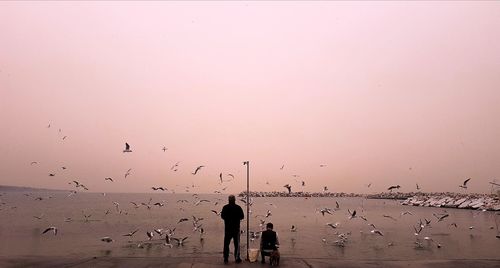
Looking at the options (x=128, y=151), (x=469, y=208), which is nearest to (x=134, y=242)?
(x=128, y=151)

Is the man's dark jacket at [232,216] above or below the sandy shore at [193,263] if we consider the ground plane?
above

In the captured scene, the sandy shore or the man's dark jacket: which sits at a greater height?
the man's dark jacket

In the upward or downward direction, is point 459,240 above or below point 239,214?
below

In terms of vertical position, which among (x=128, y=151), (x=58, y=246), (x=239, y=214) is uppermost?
(x=128, y=151)

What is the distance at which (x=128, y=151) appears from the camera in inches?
933

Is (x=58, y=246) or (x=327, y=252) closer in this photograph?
(x=327, y=252)

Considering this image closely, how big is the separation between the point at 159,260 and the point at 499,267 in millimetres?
Answer: 11457

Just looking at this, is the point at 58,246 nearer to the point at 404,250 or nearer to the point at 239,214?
the point at 239,214

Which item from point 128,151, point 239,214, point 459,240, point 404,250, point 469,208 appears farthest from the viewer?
point 469,208

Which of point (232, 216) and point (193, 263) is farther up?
point (232, 216)

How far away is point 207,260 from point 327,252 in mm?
12927

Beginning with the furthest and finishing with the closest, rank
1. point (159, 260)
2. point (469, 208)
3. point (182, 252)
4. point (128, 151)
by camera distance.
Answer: point (469, 208)
point (182, 252)
point (128, 151)
point (159, 260)

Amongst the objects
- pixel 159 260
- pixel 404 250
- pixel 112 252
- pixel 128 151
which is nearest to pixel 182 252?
pixel 112 252

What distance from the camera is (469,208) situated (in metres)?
99.9
